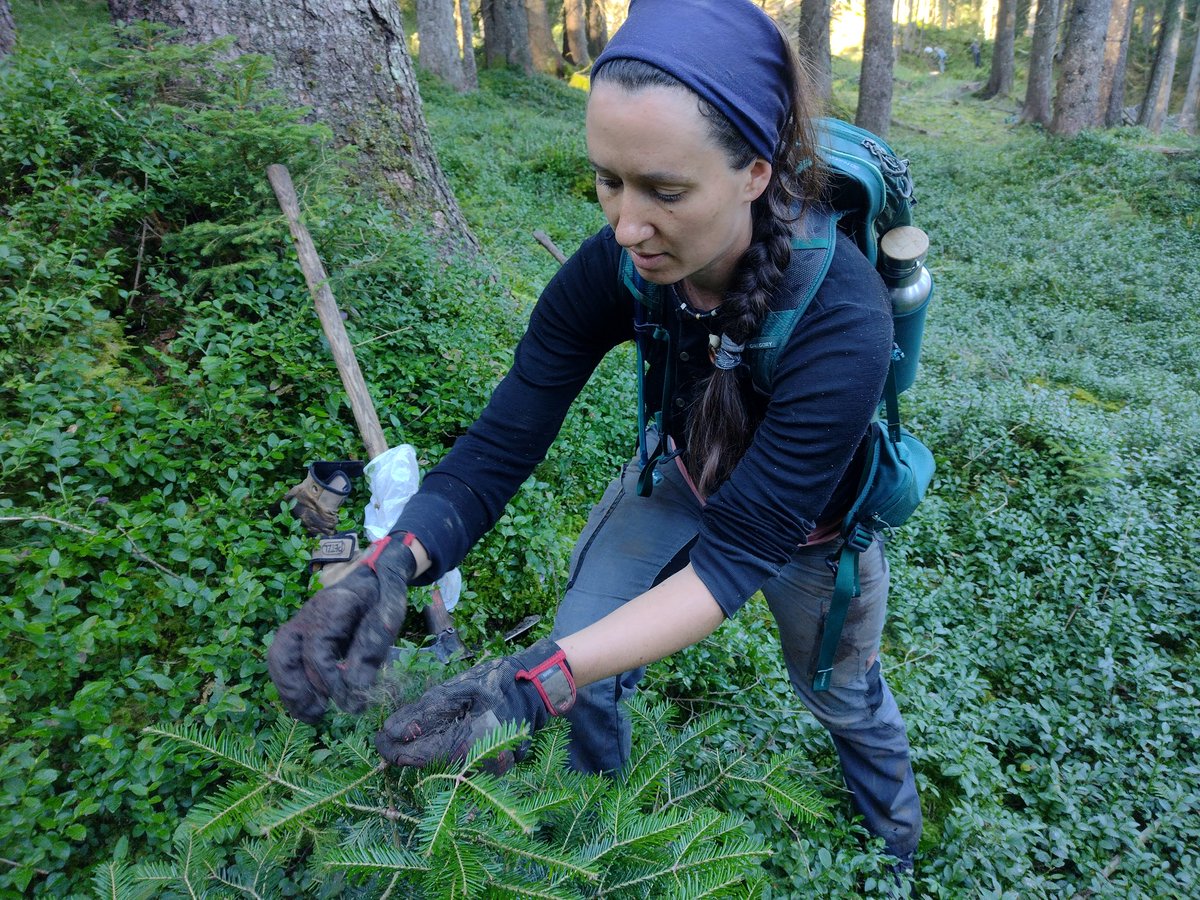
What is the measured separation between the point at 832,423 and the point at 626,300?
2.46 feet

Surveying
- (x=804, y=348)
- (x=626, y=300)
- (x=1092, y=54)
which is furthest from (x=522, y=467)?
(x=1092, y=54)

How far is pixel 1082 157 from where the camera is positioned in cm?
1415

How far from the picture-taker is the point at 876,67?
14.8 m

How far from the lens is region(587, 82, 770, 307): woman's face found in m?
1.60

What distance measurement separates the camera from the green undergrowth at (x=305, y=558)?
201 centimetres

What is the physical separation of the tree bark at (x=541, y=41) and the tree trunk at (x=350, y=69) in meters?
15.9

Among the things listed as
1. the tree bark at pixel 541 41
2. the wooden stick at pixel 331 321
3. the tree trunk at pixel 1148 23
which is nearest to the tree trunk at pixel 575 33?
the tree bark at pixel 541 41

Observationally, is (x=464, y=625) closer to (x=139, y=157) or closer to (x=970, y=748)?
(x=970, y=748)

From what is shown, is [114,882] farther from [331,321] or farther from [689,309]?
[331,321]

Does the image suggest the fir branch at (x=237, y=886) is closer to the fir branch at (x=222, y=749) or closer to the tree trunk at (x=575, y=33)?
the fir branch at (x=222, y=749)

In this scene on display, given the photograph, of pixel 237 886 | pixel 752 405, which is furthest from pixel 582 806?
pixel 752 405

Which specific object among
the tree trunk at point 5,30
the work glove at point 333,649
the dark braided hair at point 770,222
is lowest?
the work glove at point 333,649

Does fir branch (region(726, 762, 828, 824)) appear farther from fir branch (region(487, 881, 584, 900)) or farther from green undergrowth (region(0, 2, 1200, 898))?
fir branch (region(487, 881, 584, 900))

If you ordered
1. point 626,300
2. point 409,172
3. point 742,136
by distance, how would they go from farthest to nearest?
1. point 409,172
2. point 626,300
3. point 742,136
